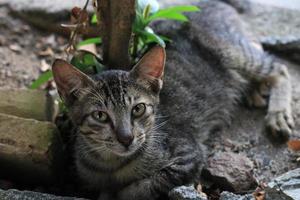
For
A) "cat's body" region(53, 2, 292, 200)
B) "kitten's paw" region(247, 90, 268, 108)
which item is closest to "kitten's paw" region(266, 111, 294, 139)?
"cat's body" region(53, 2, 292, 200)

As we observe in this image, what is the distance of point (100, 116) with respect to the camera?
2.43m

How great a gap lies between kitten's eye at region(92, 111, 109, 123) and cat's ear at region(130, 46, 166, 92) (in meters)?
0.27

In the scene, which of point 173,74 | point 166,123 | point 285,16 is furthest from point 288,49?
point 166,123

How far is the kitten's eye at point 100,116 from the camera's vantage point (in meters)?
2.41

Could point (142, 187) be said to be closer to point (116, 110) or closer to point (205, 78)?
point (116, 110)

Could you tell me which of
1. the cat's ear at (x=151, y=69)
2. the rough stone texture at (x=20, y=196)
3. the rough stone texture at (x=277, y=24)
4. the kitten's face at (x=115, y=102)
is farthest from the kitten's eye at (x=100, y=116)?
the rough stone texture at (x=277, y=24)

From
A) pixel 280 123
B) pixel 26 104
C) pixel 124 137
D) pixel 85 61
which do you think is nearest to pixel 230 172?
pixel 280 123

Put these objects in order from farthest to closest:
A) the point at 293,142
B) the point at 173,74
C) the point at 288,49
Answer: the point at 288,49
the point at 173,74
the point at 293,142

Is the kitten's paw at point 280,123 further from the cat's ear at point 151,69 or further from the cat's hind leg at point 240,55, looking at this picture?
the cat's ear at point 151,69

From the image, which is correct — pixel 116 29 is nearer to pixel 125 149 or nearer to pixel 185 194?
pixel 125 149

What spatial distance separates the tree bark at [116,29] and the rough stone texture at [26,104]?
46 centimetres

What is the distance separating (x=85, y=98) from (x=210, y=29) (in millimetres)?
1404

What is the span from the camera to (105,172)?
2652 mm

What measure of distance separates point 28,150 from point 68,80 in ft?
1.41
